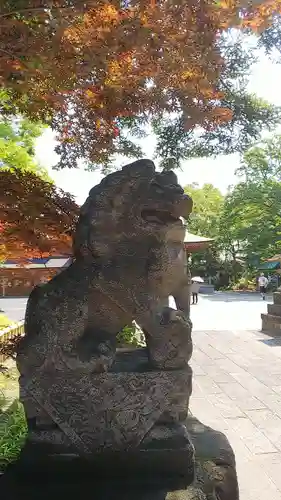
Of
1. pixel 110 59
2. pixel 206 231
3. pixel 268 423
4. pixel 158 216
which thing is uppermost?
pixel 206 231

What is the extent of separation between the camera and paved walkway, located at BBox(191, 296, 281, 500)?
310 centimetres

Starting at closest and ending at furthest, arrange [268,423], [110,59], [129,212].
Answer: [129,212] → [110,59] → [268,423]

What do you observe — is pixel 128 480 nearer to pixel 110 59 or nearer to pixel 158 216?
pixel 158 216

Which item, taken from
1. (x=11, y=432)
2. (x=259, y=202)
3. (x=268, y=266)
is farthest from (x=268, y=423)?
(x=268, y=266)

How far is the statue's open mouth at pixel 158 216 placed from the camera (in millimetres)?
1871

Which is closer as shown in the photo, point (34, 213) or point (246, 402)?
point (34, 213)

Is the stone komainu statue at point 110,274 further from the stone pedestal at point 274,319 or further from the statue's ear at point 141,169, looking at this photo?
the stone pedestal at point 274,319

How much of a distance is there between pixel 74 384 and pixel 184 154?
298cm

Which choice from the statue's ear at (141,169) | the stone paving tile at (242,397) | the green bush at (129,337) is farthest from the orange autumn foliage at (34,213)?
the green bush at (129,337)

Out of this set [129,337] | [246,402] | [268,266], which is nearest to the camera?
[246,402]

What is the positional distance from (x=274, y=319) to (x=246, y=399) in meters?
5.20

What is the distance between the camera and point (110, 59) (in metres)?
2.32

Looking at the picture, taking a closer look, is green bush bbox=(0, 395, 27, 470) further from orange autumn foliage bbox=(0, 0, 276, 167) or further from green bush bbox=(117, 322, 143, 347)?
orange autumn foliage bbox=(0, 0, 276, 167)

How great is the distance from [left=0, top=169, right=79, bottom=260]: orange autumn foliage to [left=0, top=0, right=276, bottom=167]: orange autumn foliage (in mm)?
518
